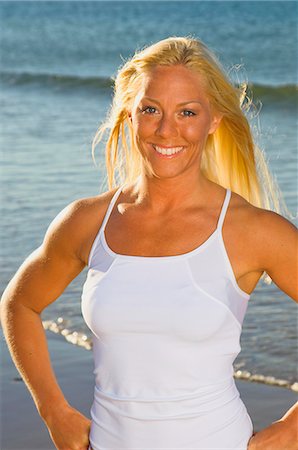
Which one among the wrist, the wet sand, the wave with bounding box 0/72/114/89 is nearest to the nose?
the wrist

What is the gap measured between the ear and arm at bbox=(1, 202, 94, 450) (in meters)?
0.48

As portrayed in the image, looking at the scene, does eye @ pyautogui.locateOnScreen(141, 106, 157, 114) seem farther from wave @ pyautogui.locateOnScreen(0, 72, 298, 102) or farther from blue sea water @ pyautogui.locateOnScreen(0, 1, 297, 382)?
wave @ pyautogui.locateOnScreen(0, 72, 298, 102)

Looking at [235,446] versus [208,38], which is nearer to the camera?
[235,446]

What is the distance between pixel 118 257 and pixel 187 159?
37 centimetres

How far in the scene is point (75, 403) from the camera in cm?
569

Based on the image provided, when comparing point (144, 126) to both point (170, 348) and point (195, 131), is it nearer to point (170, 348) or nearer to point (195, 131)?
point (195, 131)

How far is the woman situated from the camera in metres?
2.94

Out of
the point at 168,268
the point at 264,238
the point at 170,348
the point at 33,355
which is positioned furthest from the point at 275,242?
the point at 33,355

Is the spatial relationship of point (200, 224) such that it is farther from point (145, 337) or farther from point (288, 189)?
point (288, 189)

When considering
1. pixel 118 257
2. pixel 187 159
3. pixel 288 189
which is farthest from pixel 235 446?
pixel 288 189

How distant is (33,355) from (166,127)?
870 millimetres

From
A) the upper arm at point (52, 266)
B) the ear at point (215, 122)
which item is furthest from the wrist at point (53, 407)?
the ear at point (215, 122)

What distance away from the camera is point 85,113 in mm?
16969

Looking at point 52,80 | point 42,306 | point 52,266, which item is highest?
point 52,266
